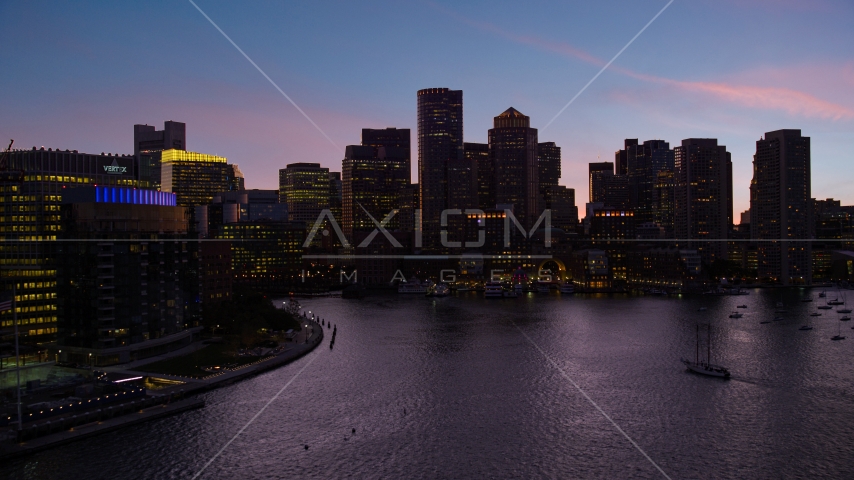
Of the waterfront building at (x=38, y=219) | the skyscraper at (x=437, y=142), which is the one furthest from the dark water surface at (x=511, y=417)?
the skyscraper at (x=437, y=142)

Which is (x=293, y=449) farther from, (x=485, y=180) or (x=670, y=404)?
(x=485, y=180)

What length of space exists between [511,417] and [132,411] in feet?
50.9

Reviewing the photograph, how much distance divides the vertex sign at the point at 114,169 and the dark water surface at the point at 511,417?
23224 millimetres

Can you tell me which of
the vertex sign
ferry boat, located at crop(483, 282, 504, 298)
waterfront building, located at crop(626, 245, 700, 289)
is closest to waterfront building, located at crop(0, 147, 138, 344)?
the vertex sign

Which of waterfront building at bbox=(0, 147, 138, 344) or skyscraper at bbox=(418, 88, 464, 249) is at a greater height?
skyscraper at bbox=(418, 88, 464, 249)

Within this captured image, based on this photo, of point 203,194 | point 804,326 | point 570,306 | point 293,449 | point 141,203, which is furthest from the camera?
point 203,194

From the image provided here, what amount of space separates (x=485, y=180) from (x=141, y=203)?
13289 centimetres

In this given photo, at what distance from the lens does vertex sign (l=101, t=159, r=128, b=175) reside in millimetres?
54281

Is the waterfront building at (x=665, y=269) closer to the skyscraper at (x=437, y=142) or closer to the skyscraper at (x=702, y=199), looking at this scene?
the skyscraper at (x=702, y=199)

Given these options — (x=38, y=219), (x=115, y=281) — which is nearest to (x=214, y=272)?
(x=38, y=219)

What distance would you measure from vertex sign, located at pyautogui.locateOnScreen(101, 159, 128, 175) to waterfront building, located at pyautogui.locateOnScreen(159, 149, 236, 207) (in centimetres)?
8841

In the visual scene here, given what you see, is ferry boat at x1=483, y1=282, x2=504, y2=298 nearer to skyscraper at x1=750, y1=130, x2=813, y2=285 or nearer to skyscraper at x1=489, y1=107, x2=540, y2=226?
skyscraper at x1=750, y1=130, x2=813, y2=285

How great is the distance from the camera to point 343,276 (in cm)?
10175

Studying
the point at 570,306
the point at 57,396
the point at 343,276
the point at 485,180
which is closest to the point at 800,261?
the point at 570,306
